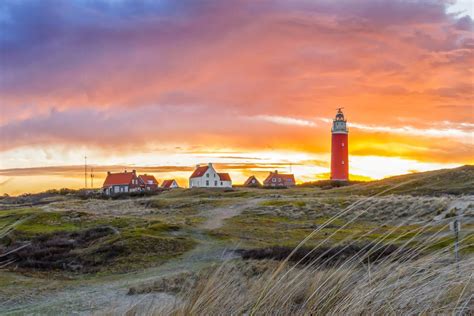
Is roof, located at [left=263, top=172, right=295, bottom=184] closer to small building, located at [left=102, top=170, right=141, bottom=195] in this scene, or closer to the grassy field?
small building, located at [left=102, top=170, right=141, bottom=195]

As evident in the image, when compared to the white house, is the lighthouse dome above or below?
above

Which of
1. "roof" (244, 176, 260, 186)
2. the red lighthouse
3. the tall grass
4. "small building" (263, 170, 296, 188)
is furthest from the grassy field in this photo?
"roof" (244, 176, 260, 186)

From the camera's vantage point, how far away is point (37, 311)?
1036 centimetres

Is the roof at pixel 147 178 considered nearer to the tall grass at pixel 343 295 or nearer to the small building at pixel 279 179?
the small building at pixel 279 179

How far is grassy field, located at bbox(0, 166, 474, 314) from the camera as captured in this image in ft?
8.59

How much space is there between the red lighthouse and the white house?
15.8 metres

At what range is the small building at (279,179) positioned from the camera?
77625 mm

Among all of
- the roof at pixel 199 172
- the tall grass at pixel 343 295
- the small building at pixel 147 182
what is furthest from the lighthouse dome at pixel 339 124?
the tall grass at pixel 343 295

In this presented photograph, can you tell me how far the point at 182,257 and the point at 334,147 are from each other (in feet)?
165

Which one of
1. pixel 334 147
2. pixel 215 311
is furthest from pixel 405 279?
pixel 334 147

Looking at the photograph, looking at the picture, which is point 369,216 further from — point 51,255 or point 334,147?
point 334,147

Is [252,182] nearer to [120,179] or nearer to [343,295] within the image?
[120,179]

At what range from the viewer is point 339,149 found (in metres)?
66.6

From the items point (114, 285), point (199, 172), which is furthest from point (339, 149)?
point (114, 285)
